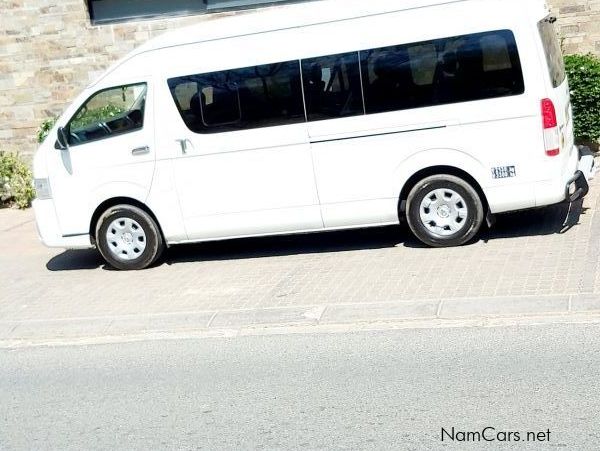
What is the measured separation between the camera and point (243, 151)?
920cm

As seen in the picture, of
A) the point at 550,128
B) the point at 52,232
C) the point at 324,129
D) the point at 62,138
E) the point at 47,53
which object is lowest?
the point at 52,232

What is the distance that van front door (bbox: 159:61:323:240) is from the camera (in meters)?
9.08

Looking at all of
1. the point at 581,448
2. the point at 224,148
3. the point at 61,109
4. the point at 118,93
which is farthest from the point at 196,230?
the point at 61,109

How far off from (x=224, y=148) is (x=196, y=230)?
92 centimetres

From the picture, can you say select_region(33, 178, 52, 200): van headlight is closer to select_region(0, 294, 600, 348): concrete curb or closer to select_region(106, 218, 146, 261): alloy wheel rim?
select_region(106, 218, 146, 261): alloy wheel rim

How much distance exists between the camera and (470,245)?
9047 mm

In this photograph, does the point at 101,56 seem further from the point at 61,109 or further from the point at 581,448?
the point at 581,448

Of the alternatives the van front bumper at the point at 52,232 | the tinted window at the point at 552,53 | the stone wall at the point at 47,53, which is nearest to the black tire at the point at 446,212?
the tinted window at the point at 552,53

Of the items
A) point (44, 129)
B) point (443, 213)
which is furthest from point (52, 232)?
point (44, 129)

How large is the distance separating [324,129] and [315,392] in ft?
11.7

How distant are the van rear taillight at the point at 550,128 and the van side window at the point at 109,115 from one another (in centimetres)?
393

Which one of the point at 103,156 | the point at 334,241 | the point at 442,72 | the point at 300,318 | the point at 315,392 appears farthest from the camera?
the point at 334,241

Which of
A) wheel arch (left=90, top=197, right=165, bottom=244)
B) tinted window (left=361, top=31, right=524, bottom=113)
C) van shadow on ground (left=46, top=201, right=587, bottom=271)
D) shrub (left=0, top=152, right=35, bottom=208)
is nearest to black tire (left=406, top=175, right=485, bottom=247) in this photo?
van shadow on ground (left=46, top=201, right=587, bottom=271)

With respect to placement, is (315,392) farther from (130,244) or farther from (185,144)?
(130,244)
